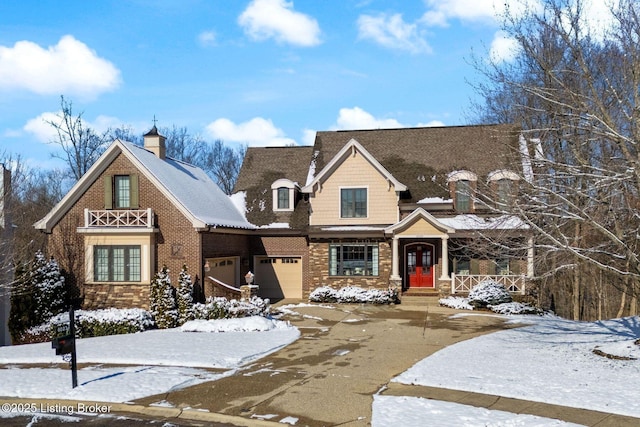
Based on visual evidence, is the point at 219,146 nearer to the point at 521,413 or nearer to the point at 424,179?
the point at 424,179

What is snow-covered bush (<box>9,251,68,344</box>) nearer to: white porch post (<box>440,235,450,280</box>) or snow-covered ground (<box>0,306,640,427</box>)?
snow-covered ground (<box>0,306,640,427</box>)

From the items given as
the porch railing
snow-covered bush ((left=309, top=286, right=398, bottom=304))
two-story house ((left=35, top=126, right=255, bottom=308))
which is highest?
two-story house ((left=35, top=126, right=255, bottom=308))

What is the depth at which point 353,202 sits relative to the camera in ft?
84.2

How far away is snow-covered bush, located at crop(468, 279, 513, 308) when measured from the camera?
68.9 ft

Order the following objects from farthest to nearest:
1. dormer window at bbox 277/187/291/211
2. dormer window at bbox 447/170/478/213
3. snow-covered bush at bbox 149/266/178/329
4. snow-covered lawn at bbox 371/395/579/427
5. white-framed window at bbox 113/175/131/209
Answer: dormer window at bbox 277/187/291/211 < dormer window at bbox 447/170/478/213 < white-framed window at bbox 113/175/131/209 < snow-covered bush at bbox 149/266/178/329 < snow-covered lawn at bbox 371/395/579/427

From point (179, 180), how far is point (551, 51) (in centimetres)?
1566

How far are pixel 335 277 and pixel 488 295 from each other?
23.9 ft

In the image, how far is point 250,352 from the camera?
13.6m

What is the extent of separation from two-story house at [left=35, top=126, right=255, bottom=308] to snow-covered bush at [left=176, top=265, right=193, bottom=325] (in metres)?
0.96

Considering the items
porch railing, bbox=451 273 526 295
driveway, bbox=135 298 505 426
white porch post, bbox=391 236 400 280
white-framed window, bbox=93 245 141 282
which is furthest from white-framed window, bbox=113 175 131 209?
porch railing, bbox=451 273 526 295

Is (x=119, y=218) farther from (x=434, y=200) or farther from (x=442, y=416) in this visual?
(x=442, y=416)

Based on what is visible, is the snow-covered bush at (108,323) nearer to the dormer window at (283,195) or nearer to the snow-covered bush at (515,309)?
the dormer window at (283,195)

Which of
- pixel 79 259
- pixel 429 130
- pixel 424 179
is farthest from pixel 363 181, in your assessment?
pixel 79 259

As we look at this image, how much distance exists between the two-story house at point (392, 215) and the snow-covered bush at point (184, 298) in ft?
23.8
